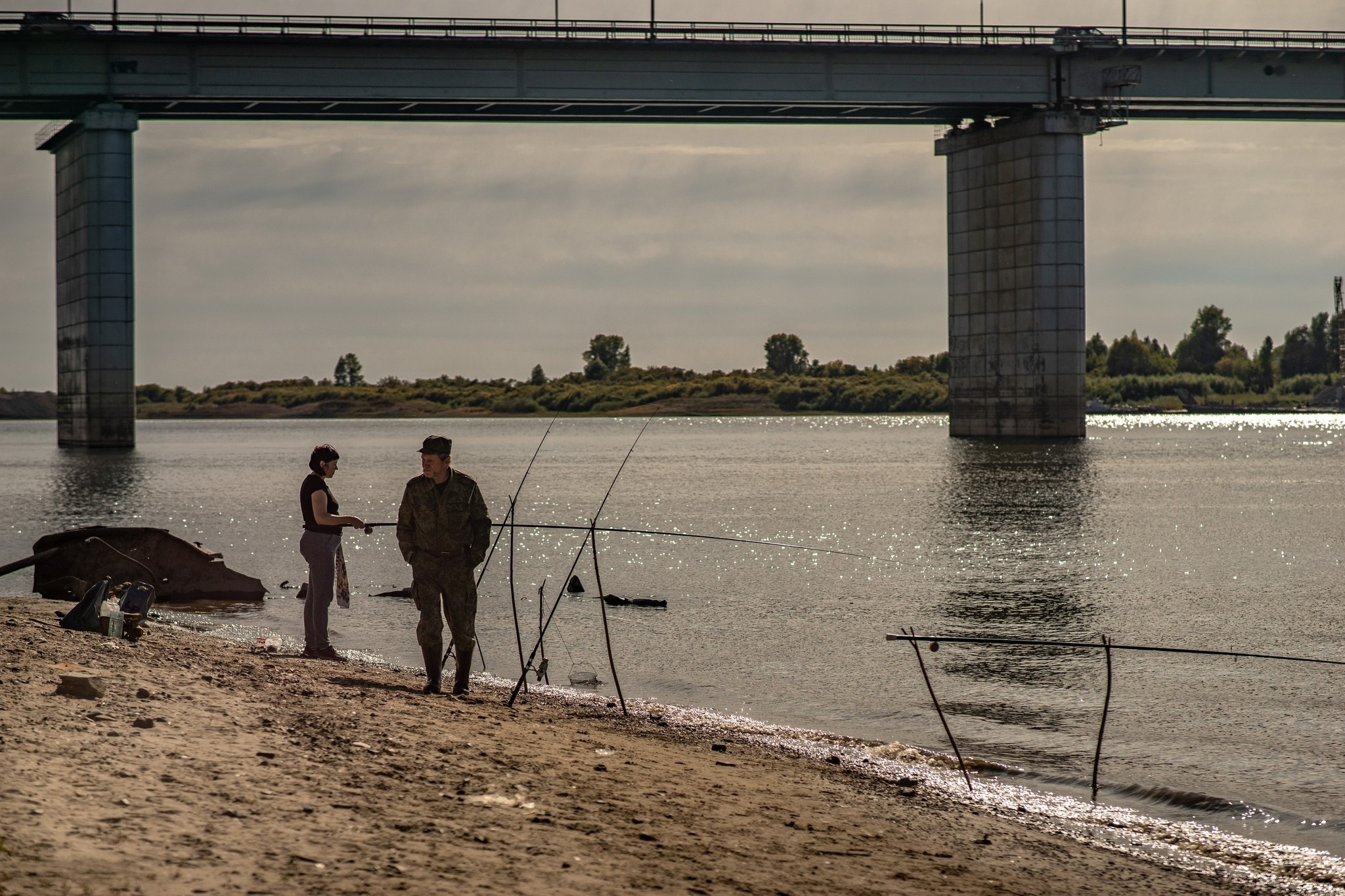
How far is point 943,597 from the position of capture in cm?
1800

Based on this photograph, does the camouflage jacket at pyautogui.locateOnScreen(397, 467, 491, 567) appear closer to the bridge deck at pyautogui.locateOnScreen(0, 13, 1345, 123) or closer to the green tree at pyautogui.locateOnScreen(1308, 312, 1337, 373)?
the bridge deck at pyautogui.locateOnScreen(0, 13, 1345, 123)

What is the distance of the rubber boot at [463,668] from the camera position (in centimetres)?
923

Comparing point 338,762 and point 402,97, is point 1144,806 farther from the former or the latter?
point 402,97

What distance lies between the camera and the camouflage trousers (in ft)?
28.9

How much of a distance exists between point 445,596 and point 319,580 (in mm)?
1948

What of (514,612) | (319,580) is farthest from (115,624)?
(514,612)

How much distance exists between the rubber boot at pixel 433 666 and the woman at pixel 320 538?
114 cm

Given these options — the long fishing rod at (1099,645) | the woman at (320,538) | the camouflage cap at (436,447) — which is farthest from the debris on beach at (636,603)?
the camouflage cap at (436,447)

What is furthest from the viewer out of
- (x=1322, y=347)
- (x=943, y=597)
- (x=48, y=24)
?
(x=1322, y=347)

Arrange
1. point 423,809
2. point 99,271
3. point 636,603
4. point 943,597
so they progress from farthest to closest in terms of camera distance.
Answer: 1. point 99,271
2. point 943,597
3. point 636,603
4. point 423,809

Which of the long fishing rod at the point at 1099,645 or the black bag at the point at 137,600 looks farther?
the black bag at the point at 137,600

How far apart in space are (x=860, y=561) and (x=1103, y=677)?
1072 centimetres

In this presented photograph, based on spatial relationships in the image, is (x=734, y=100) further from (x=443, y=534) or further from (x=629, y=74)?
(x=443, y=534)

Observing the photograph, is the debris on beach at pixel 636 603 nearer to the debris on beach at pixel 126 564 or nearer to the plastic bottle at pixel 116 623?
the debris on beach at pixel 126 564
